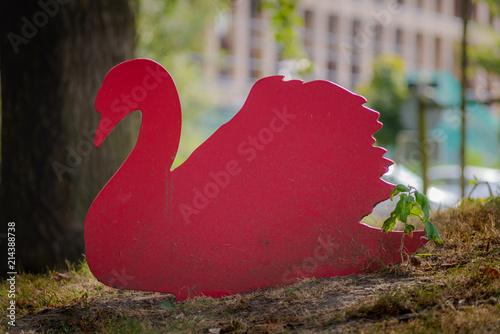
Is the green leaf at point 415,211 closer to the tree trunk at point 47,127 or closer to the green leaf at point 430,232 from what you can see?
the green leaf at point 430,232

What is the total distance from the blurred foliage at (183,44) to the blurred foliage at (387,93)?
23.0 ft

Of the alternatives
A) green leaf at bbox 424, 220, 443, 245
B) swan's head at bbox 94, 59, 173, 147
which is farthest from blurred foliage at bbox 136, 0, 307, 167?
green leaf at bbox 424, 220, 443, 245

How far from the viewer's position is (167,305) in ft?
10.7

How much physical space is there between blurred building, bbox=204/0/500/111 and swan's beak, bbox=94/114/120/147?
20062 millimetres

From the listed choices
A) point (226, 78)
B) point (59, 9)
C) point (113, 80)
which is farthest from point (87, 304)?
point (226, 78)

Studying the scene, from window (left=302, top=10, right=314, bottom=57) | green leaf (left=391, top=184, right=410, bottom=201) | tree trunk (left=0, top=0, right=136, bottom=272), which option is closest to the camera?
green leaf (left=391, top=184, right=410, bottom=201)

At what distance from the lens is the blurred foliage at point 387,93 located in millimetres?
22141

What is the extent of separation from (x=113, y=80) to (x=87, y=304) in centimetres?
137

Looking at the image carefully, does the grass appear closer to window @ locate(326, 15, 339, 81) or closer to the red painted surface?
the red painted surface

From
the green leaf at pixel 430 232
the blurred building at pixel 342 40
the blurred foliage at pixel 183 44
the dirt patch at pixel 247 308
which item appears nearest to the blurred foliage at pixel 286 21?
the green leaf at pixel 430 232

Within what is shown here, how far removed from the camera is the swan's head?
3.29 metres

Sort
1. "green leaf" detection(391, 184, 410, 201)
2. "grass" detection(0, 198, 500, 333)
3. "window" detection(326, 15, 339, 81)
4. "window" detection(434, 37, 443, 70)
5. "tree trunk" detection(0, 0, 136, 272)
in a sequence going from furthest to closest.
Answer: "window" detection(434, 37, 443, 70) < "window" detection(326, 15, 339, 81) < "tree trunk" detection(0, 0, 136, 272) < "green leaf" detection(391, 184, 410, 201) < "grass" detection(0, 198, 500, 333)

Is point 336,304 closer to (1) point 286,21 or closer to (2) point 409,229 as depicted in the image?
(2) point 409,229

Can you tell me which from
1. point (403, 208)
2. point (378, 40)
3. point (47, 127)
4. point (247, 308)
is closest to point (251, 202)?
point (247, 308)
